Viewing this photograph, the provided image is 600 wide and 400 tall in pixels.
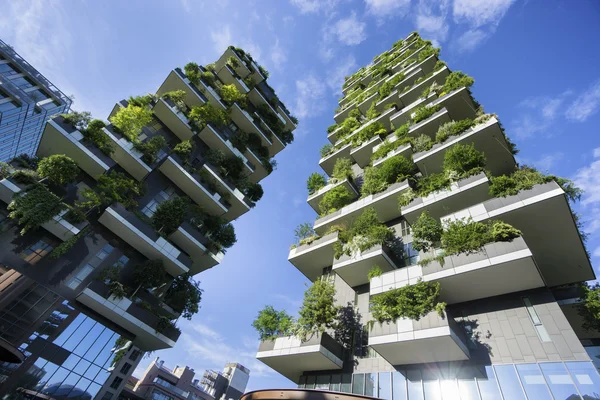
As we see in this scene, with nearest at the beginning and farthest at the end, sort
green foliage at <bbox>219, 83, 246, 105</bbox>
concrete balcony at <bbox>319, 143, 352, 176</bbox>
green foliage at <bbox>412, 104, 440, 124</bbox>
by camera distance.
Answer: green foliage at <bbox>412, 104, 440, 124</bbox> < concrete balcony at <bbox>319, 143, 352, 176</bbox> < green foliage at <bbox>219, 83, 246, 105</bbox>

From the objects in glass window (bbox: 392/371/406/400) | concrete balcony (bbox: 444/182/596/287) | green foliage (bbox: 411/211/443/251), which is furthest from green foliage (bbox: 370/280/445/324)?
concrete balcony (bbox: 444/182/596/287)

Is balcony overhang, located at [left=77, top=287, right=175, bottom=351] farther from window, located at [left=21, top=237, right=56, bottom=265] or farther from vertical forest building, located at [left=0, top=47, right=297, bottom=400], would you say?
window, located at [left=21, top=237, right=56, bottom=265]

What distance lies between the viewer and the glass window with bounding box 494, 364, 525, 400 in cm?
1023

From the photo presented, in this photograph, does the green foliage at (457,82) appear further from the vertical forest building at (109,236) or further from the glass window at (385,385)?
the glass window at (385,385)

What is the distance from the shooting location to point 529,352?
1084cm

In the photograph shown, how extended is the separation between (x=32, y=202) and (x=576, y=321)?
29.5 m

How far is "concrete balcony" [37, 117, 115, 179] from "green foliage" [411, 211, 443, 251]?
20964mm

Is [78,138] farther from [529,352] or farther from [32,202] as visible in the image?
[529,352]

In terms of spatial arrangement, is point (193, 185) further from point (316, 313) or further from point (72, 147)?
point (316, 313)

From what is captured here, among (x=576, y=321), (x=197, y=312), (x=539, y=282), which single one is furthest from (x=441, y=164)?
(x=197, y=312)

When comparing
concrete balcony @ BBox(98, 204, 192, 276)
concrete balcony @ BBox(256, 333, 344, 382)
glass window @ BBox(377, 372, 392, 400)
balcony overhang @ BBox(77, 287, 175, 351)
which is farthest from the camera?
concrete balcony @ BBox(98, 204, 192, 276)

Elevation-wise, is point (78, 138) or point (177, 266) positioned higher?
point (78, 138)

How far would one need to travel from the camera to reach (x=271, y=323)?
16406 mm

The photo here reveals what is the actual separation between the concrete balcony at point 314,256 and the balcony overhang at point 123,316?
10108mm
